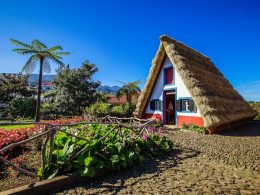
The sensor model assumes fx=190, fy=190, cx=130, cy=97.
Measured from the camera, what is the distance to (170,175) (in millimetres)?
4941

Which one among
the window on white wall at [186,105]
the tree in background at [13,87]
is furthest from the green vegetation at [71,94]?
the window on white wall at [186,105]

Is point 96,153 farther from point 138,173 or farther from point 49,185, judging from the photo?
point 49,185

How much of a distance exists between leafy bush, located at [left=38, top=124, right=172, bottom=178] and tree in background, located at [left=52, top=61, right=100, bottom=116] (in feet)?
51.5

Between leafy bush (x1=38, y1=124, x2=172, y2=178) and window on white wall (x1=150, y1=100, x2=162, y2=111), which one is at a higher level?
window on white wall (x1=150, y1=100, x2=162, y2=111)

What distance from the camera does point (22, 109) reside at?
21812 millimetres

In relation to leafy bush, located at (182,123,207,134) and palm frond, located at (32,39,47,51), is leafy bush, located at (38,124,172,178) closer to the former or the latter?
leafy bush, located at (182,123,207,134)

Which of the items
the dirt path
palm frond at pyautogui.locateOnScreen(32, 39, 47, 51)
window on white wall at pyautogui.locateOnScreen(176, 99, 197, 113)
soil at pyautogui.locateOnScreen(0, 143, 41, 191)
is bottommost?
the dirt path

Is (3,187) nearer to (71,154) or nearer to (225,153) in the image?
(71,154)

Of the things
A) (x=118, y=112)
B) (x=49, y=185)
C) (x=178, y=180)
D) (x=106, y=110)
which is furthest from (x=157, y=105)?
(x=49, y=185)

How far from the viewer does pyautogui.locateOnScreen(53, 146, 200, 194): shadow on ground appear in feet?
14.2

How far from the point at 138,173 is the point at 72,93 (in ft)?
60.4

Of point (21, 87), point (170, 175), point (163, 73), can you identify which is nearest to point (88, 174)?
point (170, 175)

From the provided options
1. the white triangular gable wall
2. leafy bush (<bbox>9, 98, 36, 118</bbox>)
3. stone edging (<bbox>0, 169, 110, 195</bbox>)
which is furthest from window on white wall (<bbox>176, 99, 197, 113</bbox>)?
leafy bush (<bbox>9, 98, 36, 118</bbox>)

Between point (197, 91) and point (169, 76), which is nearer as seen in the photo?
point (197, 91)
